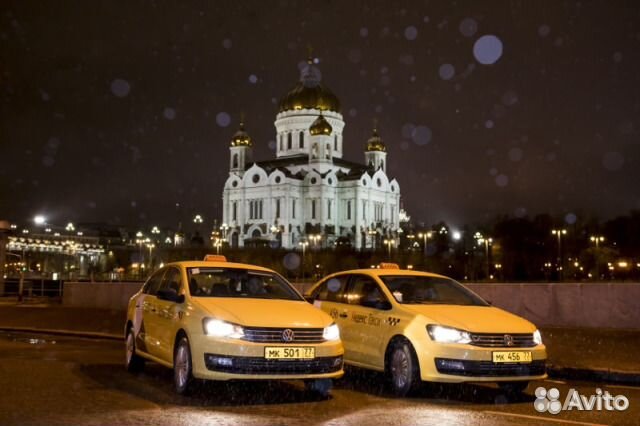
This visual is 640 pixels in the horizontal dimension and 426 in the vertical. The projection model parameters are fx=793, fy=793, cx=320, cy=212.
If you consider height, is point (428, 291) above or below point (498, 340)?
above

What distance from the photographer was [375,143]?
136 meters

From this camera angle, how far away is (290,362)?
29.6 feet

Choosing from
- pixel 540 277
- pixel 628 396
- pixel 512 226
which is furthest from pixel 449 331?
pixel 512 226

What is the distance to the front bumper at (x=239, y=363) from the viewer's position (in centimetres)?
888

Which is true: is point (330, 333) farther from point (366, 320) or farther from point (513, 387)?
point (513, 387)

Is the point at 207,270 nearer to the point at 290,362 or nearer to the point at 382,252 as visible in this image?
the point at 290,362

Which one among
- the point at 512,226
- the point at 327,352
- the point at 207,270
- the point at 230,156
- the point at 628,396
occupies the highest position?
the point at 230,156

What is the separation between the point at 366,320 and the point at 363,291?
75 centimetres

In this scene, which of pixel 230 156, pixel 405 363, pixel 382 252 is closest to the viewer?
pixel 405 363

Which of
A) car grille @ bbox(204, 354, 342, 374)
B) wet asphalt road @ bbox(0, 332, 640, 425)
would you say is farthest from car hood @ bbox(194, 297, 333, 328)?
wet asphalt road @ bbox(0, 332, 640, 425)

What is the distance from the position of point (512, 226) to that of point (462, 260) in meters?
7.12

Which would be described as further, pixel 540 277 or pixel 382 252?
pixel 382 252

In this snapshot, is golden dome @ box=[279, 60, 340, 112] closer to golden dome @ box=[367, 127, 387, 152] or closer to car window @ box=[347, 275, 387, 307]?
golden dome @ box=[367, 127, 387, 152]
